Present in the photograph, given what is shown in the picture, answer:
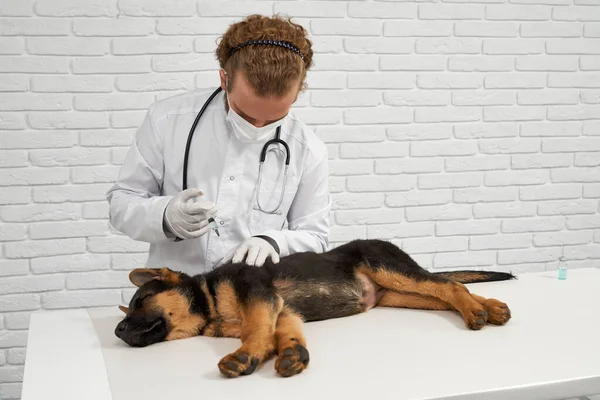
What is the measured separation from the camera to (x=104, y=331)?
180 centimetres

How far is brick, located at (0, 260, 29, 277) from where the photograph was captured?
3.23m

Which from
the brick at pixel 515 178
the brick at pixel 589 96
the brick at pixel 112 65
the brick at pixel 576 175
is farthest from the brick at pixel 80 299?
the brick at pixel 589 96

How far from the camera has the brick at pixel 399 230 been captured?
373cm

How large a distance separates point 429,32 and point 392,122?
0.53 metres

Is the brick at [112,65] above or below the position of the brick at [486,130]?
above

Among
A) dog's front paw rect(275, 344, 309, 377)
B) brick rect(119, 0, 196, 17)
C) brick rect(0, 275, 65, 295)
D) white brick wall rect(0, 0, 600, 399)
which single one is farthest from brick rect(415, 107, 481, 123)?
dog's front paw rect(275, 344, 309, 377)

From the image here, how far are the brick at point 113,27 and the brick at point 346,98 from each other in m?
0.90

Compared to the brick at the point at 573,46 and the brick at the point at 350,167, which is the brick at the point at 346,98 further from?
Result: the brick at the point at 573,46

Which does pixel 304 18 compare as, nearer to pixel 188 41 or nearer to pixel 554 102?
pixel 188 41

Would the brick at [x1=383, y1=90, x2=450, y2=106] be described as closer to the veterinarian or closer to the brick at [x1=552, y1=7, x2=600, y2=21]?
the brick at [x1=552, y1=7, x2=600, y2=21]

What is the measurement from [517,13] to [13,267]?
297 centimetres

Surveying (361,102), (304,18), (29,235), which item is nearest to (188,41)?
(304,18)

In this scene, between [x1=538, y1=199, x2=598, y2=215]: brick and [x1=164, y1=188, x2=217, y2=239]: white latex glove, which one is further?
[x1=538, y1=199, x2=598, y2=215]: brick

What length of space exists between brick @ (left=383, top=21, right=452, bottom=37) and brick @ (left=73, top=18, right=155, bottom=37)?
4.05ft
